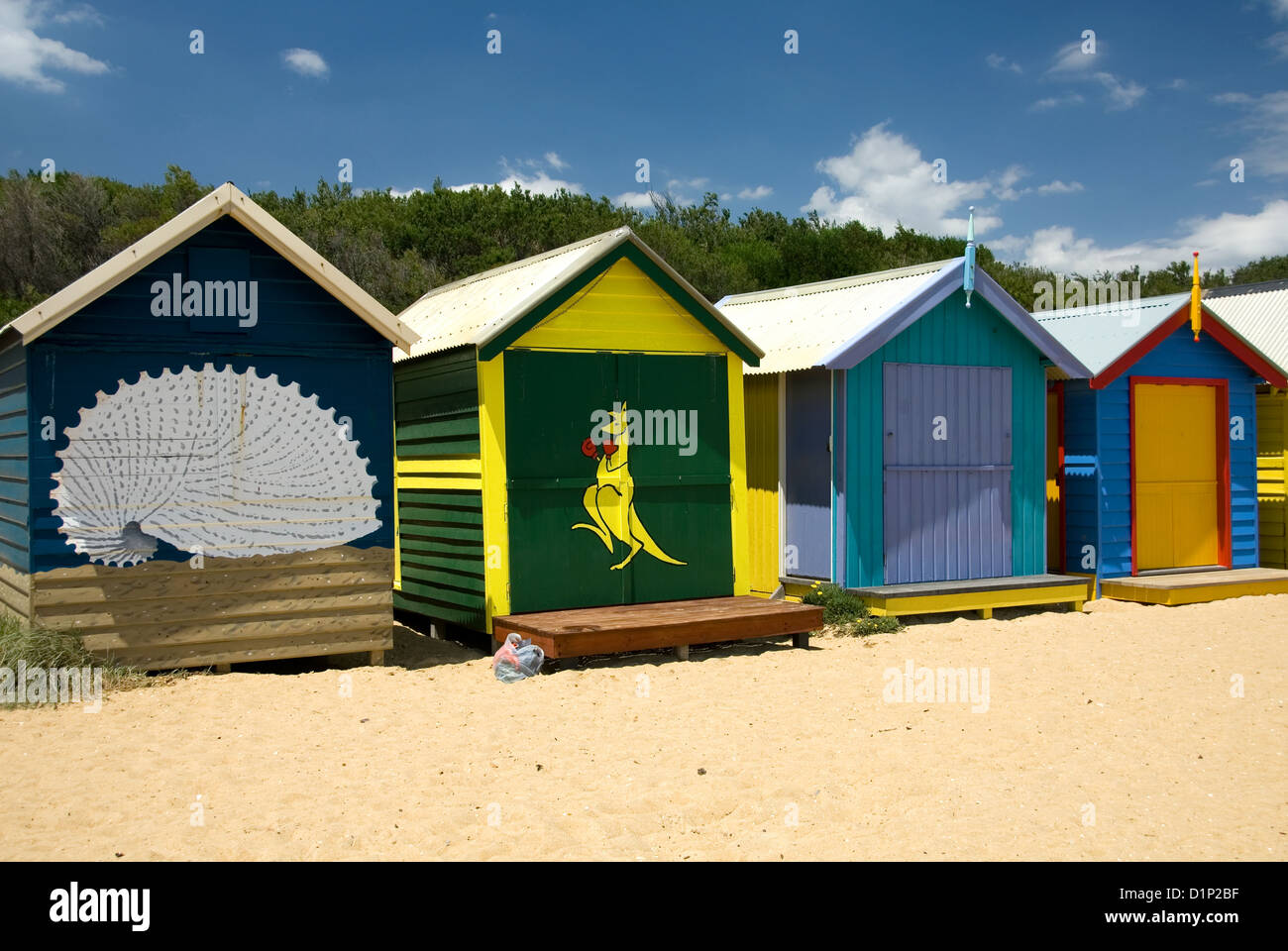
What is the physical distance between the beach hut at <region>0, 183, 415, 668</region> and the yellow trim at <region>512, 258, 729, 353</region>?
1.42m

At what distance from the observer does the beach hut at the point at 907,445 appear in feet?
38.1

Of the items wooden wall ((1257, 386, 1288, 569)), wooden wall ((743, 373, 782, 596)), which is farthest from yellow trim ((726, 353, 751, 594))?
wooden wall ((1257, 386, 1288, 569))

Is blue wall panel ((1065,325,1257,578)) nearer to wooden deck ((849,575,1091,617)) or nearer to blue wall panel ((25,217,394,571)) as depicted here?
wooden deck ((849,575,1091,617))

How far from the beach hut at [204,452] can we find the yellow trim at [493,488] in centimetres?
78

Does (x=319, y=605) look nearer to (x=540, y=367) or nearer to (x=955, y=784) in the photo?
(x=540, y=367)

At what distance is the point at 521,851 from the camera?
5.09 m

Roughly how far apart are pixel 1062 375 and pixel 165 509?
A: 377 inches

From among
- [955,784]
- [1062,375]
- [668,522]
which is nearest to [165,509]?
[668,522]

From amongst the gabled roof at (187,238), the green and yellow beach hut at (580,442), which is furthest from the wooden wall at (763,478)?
the gabled roof at (187,238)

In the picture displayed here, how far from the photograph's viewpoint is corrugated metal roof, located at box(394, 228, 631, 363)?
31.8ft

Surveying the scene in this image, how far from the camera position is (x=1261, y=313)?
62.0ft

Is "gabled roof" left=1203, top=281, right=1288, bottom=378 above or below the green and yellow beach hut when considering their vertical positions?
above

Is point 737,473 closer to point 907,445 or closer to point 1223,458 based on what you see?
point 907,445

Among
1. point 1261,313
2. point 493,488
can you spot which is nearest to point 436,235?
point 1261,313
